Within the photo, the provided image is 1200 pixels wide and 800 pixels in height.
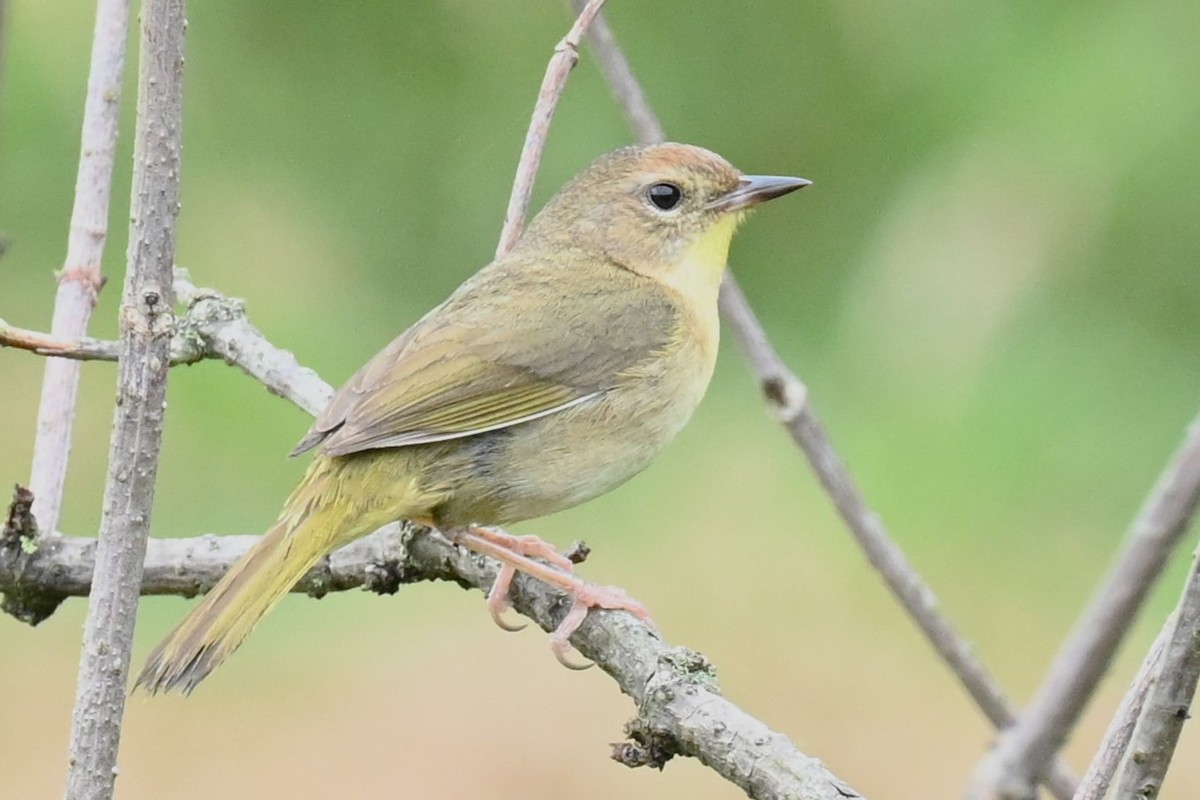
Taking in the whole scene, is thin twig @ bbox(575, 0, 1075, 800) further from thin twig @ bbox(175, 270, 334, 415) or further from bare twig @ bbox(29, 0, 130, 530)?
thin twig @ bbox(175, 270, 334, 415)

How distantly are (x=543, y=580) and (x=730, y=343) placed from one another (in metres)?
4.45

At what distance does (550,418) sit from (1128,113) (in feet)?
14.2

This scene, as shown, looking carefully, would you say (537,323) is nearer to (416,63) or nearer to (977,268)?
(977,268)

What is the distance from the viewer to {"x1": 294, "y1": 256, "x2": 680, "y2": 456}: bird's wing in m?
3.30

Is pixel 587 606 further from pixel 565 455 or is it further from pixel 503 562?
pixel 565 455

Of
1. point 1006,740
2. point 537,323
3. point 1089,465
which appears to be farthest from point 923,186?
point 1006,740

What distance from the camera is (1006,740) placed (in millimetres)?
999

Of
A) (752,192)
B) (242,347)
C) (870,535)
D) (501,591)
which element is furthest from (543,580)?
(870,535)

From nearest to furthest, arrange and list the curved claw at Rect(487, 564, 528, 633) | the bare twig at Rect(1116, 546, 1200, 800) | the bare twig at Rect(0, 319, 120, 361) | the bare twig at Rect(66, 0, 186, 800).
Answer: the bare twig at Rect(1116, 546, 1200, 800) < the bare twig at Rect(66, 0, 186, 800) < the bare twig at Rect(0, 319, 120, 361) < the curved claw at Rect(487, 564, 528, 633)

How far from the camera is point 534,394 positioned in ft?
11.5

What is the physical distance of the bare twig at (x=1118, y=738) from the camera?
5.51 ft

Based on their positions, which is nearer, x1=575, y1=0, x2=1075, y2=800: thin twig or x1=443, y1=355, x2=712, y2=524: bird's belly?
x1=575, y1=0, x2=1075, y2=800: thin twig

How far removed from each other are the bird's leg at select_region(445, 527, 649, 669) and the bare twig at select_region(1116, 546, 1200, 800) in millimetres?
1473

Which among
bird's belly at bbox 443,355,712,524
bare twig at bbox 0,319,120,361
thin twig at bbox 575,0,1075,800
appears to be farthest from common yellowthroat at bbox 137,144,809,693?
Result: thin twig at bbox 575,0,1075,800
